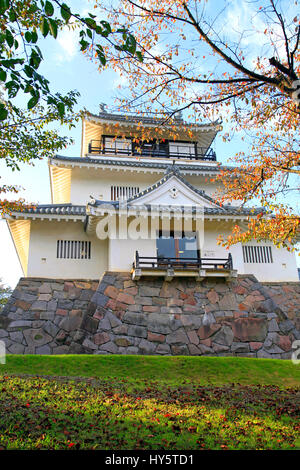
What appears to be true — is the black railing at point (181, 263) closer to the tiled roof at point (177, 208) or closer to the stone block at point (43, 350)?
the tiled roof at point (177, 208)

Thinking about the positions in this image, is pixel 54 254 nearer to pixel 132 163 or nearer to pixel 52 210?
pixel 52 210

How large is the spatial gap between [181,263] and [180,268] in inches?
20.2

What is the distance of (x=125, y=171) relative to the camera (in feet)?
64.2

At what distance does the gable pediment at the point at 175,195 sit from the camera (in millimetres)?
16312

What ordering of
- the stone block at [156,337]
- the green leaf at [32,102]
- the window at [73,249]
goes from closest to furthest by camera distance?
the green leaf at [32,102]
the stone block at [156,337]
the window at [73,249]

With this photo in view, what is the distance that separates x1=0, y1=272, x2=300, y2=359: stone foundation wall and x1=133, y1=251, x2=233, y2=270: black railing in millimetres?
626

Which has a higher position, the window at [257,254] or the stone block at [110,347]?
the window at [257,254]

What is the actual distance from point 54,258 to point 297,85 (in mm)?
11919

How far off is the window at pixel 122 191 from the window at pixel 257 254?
631cm

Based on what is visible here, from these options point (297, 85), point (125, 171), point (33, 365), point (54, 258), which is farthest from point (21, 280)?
point (297, 85)

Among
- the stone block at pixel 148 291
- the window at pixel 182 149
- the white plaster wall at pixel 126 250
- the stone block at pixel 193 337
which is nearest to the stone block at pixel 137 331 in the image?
the stone block at pixel 148 291

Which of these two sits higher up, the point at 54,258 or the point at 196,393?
the point at 54,258

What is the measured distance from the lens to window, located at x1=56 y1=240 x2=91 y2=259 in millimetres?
16562
